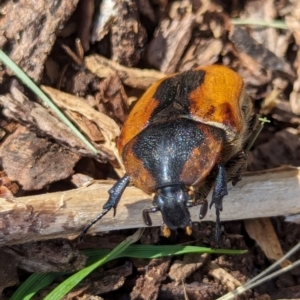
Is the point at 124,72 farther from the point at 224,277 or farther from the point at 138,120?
the point at 224,277

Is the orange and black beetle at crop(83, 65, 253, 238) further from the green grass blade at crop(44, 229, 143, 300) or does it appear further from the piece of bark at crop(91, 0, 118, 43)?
the piece of bark at crop(91, 0, 118, 43)

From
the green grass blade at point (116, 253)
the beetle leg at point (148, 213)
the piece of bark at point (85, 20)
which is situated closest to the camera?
the beetle leg at point (148, 213)

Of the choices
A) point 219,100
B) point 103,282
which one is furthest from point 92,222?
point 219,100

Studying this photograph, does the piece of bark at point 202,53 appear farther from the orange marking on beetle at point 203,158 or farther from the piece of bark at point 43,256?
the piece of bark at point 43,256

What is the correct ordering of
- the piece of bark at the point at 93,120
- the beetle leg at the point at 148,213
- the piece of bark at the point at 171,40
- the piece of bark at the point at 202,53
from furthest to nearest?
the piece of bark at the point at 202,53 < the piece of bark at the point at 171,40 < the piece of bark at the point at 93,120 < the beetle leg at the point at 148,213

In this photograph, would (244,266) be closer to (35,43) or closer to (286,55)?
(286,55)

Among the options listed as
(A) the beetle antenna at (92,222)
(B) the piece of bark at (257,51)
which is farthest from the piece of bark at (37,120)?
(B) the piece of bark at (257,51)

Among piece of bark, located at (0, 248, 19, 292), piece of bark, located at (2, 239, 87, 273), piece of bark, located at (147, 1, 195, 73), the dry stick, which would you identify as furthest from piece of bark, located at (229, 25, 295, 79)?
piece of bark, located at (0, 248, 19, 292)
